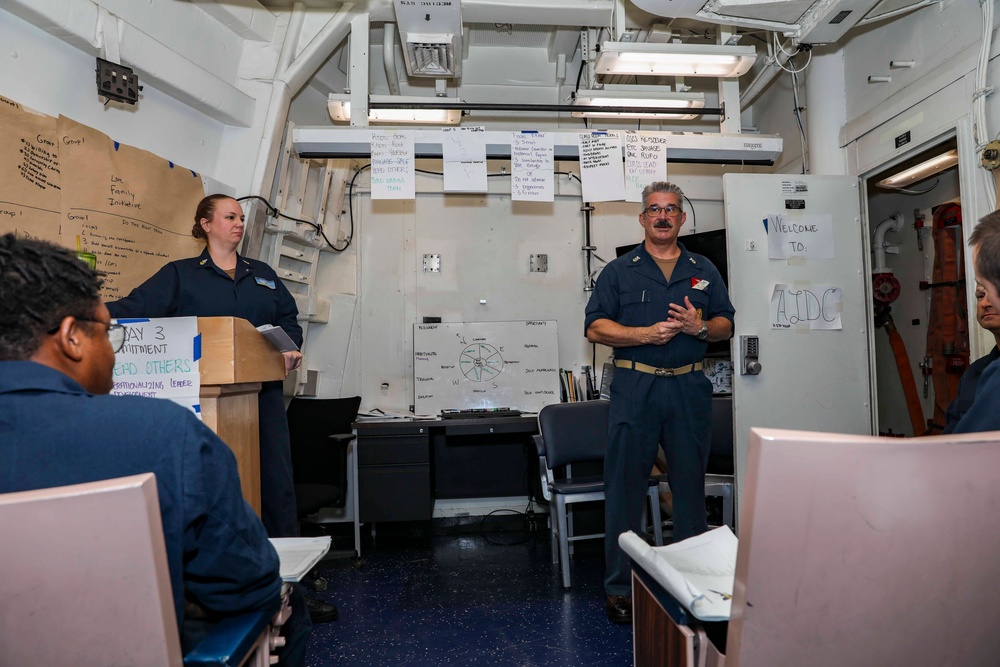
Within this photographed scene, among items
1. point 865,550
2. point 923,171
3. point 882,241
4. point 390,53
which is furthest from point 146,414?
point 882,241

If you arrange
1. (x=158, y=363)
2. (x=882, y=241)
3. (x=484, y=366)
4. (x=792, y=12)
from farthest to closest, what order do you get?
(x=882, y=241) → (x=484, y=366) → (x=792, y=12) → (x=158, y=363)

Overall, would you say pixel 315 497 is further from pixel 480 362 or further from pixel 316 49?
pixel 316 49

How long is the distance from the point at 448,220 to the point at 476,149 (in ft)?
4.32

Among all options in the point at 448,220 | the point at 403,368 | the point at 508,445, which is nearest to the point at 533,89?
the point at 448,220

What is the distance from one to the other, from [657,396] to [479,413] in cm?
177

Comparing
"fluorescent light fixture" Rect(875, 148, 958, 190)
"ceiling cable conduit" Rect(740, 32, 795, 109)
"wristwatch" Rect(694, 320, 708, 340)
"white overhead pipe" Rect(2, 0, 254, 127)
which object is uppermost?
"ceiling cable conduit" Rect(740, 32, 795, 109)

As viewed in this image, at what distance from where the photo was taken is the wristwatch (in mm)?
2646

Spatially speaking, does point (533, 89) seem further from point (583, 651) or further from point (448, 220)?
point (583, 651)

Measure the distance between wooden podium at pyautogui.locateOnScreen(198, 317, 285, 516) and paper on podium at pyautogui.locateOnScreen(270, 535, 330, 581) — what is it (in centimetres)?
39

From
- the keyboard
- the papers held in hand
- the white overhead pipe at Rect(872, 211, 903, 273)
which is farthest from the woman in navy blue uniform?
the white overhead pipe at Rect(872, 211, 903, 273)

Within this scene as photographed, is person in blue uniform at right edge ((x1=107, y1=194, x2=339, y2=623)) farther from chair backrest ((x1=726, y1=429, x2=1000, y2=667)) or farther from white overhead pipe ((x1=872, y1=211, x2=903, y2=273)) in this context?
white overhead pipe ((x1=872, y1=211, x2=903, y2=273))

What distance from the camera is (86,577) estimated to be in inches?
31.2

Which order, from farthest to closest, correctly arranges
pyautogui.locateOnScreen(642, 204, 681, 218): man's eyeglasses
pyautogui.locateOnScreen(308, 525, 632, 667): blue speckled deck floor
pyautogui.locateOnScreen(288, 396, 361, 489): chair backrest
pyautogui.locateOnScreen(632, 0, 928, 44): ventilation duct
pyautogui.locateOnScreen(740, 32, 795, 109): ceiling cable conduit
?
pyautogui.locateOnScreen(288, 396, 361, 489): chair backrest, pyautogui.locateOnScreen(740, 32, 795, 109): ceiling cable conduit, pyautogui.locateOnScreen(632, 0, 928, 44): ventilation duct, pyautogui.locateOnScreen(642, 204, 681, 218): man's eyeglasses, pyautogui.locateOnScreen(308, 525, 632, 667): blue speckled deck floor

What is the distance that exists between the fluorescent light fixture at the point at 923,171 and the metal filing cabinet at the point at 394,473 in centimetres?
331
